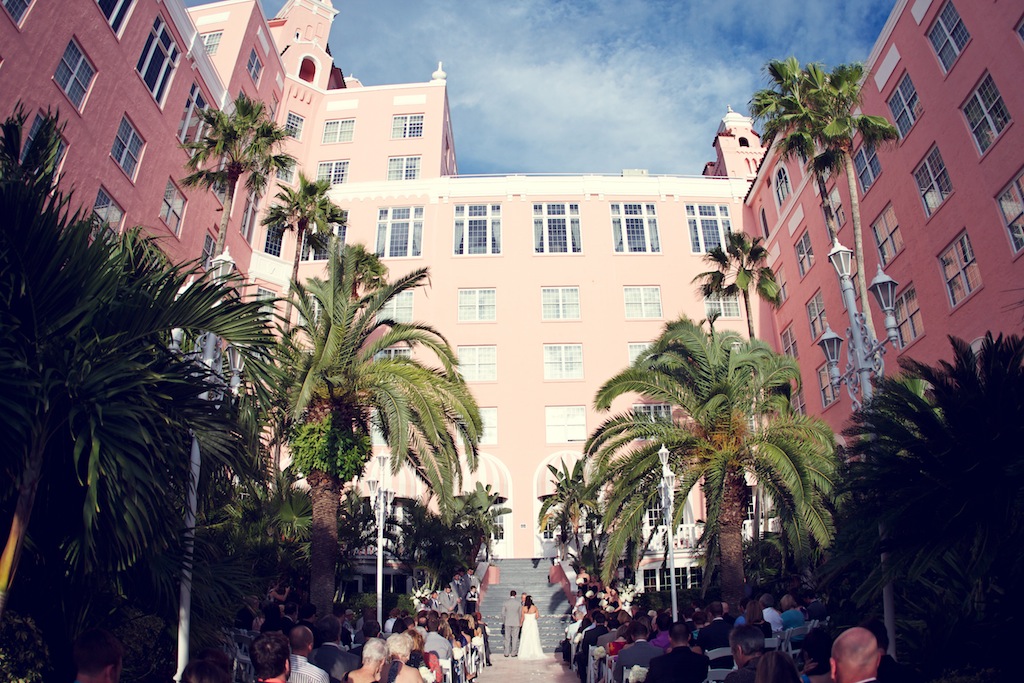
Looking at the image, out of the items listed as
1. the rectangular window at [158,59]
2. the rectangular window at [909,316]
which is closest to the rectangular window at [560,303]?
the rectangular window at [909,316]

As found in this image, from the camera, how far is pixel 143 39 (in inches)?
890

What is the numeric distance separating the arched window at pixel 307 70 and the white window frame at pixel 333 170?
869 cm

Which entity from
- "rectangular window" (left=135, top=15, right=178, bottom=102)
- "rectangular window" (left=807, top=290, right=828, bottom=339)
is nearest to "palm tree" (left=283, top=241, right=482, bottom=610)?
"rectangular window" (left=135, top=15, right=178, bottom=102)

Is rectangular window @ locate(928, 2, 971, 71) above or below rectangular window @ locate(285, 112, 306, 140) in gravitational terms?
below

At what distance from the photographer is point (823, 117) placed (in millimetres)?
17703

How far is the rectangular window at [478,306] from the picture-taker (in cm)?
3400

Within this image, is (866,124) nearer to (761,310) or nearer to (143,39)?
(761,310)

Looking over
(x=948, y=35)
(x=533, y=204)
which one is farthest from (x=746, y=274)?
(x=533, y=204)

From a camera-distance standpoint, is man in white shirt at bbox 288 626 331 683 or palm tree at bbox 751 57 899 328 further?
palm tree at bbox 751 57 899 328

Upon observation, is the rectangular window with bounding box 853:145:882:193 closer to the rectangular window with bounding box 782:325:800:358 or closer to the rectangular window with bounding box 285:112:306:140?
the rectangular window with bounding box 782:325:800:358

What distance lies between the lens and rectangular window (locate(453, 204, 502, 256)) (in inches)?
1393

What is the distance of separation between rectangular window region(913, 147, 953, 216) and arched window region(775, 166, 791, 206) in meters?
10.4

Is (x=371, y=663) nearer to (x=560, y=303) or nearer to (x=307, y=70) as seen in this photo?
(x=560, y=303)

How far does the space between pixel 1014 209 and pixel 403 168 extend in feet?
97.2
